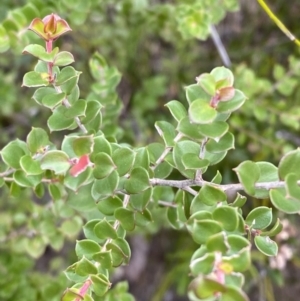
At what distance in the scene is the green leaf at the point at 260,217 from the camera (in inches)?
19.7

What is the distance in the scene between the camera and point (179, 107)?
0.51 m

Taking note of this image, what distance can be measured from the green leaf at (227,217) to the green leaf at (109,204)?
15 cm

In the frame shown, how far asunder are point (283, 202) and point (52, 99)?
10.5 inches

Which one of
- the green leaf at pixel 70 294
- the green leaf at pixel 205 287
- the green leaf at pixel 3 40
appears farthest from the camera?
the green leaf at pixel 3 40

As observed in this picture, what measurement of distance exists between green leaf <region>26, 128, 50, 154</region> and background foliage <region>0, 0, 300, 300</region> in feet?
0.56

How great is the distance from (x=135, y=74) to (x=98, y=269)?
36.4 inches

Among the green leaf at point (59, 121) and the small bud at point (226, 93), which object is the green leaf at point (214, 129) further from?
the green leaf at point (59, 121)

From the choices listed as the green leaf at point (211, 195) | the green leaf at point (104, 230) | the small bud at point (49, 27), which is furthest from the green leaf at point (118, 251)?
the small bud at point (49, 27)

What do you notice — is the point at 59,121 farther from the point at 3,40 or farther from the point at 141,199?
the point at 3,40

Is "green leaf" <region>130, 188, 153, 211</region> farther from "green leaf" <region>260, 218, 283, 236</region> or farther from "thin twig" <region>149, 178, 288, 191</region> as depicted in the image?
"green leaf" <region>260, 218, 283, 236</region>

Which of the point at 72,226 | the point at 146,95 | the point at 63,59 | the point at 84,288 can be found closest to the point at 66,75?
the point at 63,59

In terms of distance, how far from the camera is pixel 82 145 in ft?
→ 1.52

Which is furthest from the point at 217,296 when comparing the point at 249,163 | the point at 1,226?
the point at 1,226

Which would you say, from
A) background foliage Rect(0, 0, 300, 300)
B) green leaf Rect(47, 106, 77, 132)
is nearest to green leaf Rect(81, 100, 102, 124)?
green leaf Rect(47, 106, 77, 132)
